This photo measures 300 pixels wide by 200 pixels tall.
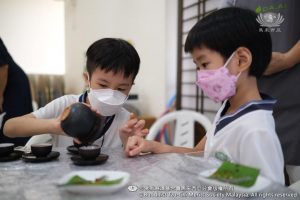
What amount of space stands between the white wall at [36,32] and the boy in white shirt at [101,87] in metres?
0.31

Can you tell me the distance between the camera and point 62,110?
80 centimetres

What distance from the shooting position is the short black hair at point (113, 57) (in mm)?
796

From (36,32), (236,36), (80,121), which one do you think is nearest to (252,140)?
(236,36)

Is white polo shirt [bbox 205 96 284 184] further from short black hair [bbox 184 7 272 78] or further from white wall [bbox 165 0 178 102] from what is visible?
white wall [bbox 165 0 178 102]

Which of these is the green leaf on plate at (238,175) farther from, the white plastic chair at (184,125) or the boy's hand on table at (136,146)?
the white plastic chair at (184,125)

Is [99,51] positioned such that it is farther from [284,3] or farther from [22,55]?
[22,55]

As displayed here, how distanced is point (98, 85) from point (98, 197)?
0.40 meters

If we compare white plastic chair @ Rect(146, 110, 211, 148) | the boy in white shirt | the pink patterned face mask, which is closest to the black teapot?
the boy in white shirt

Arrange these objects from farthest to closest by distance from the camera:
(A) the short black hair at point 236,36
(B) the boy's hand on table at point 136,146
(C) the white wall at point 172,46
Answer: (C) the white wall at point 172,46, (B) the boy's hand on table at point 136,146, (A) the short black hair at point 236,36

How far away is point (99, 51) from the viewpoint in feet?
2.68

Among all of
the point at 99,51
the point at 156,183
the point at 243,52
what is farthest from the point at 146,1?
the point at 156,183

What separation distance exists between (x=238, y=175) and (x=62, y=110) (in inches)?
21.6

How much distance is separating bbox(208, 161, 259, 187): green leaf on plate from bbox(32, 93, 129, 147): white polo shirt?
0.49 meters

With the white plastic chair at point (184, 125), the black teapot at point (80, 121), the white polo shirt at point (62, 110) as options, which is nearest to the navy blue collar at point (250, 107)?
the black teapot at point (80, 121)
